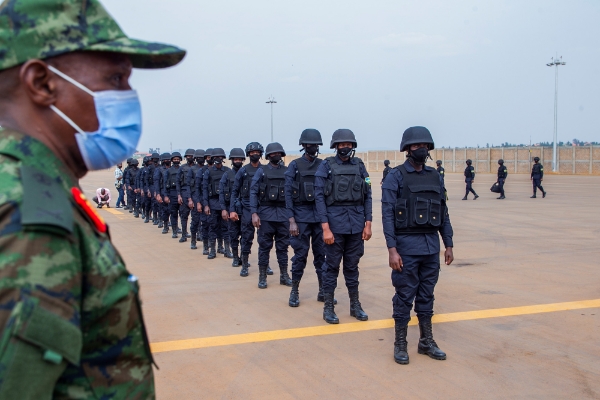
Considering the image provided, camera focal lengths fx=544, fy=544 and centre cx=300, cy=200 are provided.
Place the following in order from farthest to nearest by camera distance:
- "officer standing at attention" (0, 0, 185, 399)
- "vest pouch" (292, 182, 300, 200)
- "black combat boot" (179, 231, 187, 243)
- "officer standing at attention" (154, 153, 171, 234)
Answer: "officer standing at attention" (154, 153, 171, 234) < "black combat boot" (179, 231, 187, 243) < "vest pouch" (292, 182, 300, 200) < "officer standing at attention" (0, 0, 185, 399)

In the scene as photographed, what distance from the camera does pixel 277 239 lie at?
29.0 feet

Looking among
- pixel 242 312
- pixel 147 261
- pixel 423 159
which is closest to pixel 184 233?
pixel 147 261

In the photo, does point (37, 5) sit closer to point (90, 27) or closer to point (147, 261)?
Result: point (90, 27)

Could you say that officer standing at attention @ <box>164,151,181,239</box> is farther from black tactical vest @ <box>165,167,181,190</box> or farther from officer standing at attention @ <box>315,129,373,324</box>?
officer standing at attention @ <box>315,129,373,324</box>

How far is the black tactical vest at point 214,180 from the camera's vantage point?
11750 mm

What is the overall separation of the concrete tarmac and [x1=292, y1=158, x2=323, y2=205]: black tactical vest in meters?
1.41

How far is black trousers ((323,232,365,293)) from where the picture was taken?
668 centimetres

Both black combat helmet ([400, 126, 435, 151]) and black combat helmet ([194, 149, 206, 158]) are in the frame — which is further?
black combat helmet ([194, 149, 206, 158])

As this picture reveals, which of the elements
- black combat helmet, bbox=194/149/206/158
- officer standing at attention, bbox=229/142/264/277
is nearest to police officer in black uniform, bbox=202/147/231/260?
officer standing at attention, bbox=229/142/264/277

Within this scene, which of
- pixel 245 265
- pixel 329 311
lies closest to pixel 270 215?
pixel 245 265

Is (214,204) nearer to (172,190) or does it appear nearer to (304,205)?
(172,190)

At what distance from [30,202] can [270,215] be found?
24.7 feet

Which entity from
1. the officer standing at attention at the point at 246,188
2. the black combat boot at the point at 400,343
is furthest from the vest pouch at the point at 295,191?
the black combat boot at the point at 400,343

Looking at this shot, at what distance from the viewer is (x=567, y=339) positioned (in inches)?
221
